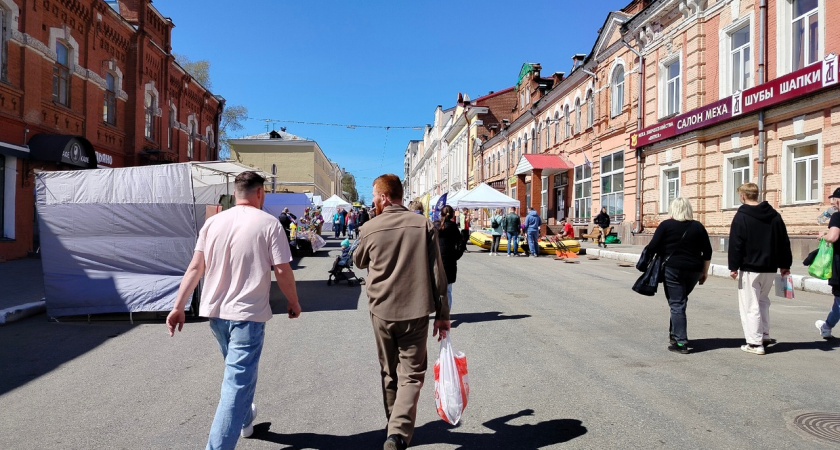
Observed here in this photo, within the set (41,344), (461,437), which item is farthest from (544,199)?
(461,437)

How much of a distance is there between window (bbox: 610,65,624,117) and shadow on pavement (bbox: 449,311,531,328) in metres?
19.5

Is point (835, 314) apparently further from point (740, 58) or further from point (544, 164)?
point (544, 164)

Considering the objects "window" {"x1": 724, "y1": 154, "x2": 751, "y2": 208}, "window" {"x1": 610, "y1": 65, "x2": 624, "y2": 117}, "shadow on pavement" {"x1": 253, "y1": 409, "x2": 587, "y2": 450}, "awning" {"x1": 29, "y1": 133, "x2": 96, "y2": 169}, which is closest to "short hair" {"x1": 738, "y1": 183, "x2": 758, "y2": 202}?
"shadow on pavement" {"x1": 253, "y1": 409, "x2": 587, "y2": 450}

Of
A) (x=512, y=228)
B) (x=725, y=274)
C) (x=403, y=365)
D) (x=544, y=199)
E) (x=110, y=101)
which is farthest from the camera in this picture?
(x=544, y=199)

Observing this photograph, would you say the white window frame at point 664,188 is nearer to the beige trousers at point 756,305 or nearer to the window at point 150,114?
the beige trousers at point 756,305

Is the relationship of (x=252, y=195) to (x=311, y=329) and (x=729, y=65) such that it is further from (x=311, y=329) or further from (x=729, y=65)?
(x=729, y=65)

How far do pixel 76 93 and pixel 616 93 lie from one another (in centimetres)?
2123

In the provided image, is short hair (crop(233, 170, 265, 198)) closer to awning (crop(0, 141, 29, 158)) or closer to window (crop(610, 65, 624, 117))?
awning (crop(0, 141, 29, 158))

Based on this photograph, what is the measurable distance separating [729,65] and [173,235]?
17.3 m

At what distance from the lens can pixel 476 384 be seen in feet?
16.1

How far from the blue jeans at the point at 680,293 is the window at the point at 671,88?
55.1 feet

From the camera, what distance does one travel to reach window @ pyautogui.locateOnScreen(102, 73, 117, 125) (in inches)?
759

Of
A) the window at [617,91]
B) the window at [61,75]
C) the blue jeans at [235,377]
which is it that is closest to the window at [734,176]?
the window at [617,91]

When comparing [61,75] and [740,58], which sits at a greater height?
[740,58]
